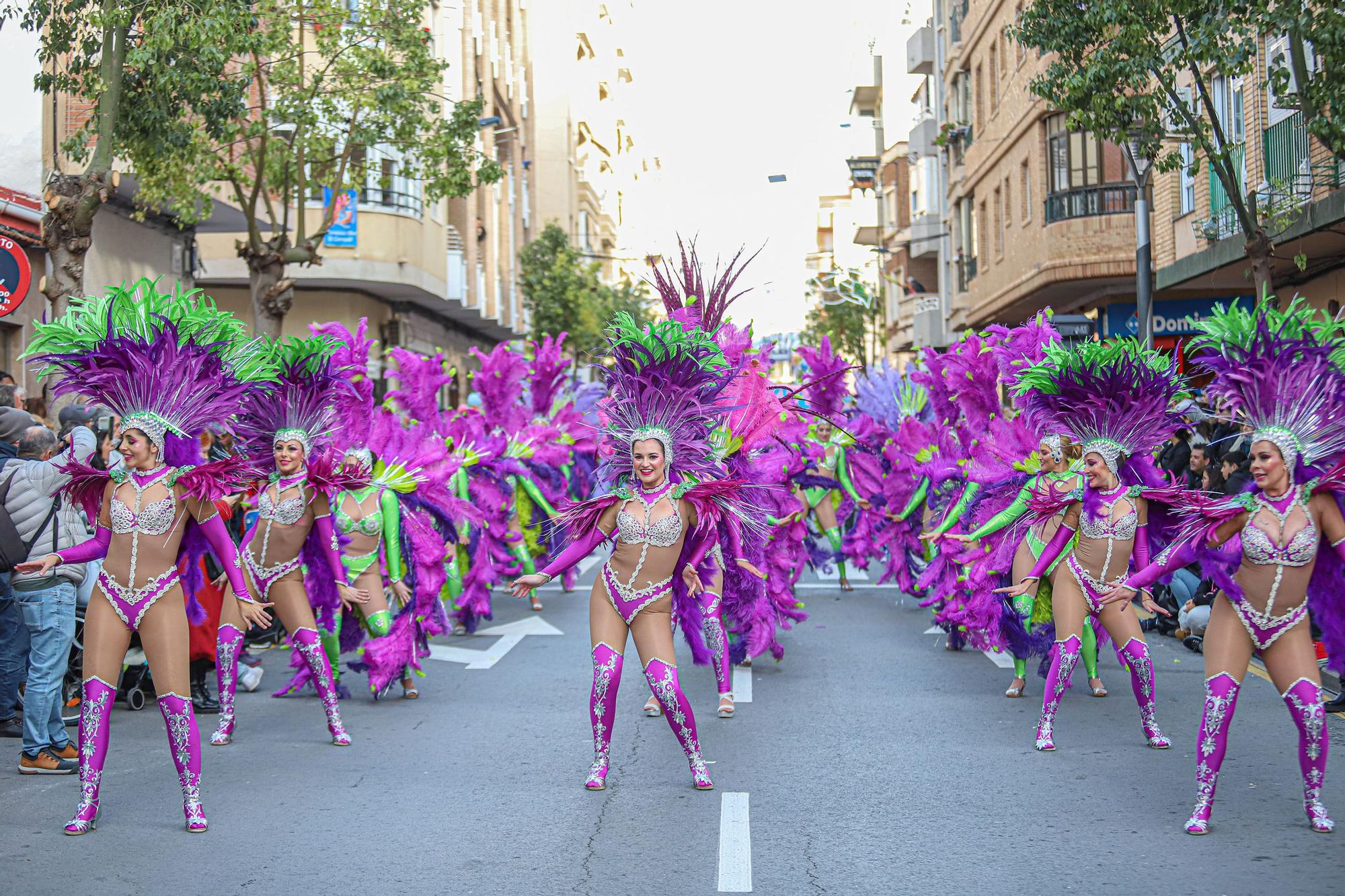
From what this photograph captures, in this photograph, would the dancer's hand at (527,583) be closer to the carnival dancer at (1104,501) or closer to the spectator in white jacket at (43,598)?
the spectator in white jacket at (43,598)

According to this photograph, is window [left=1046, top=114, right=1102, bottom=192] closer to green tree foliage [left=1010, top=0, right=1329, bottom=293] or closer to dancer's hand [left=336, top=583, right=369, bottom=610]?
green tree foliage [left=1010, top=0, right=1329, bottom=293]

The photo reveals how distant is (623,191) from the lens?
103 meters

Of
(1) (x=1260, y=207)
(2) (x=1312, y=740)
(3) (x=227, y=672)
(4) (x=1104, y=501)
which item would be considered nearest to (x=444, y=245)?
(1) (x=1260, y=207)

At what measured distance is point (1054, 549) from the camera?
898 centimetres

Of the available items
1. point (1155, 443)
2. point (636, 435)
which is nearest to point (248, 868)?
point (636, 435)

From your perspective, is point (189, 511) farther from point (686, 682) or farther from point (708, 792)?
point (686, 682)

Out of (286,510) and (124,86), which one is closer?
(286,510)

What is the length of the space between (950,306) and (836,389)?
27.4 meters

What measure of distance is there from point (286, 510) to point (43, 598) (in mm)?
1554

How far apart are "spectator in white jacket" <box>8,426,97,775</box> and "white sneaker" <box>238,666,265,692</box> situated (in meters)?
2.71

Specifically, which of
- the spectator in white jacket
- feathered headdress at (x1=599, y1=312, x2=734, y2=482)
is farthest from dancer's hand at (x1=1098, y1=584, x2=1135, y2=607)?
the spectator in white jacket

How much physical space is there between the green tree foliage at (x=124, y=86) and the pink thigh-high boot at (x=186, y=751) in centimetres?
643

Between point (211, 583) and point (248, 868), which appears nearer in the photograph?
point (248, 868)

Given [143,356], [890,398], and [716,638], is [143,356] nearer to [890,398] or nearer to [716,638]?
[716,638]
